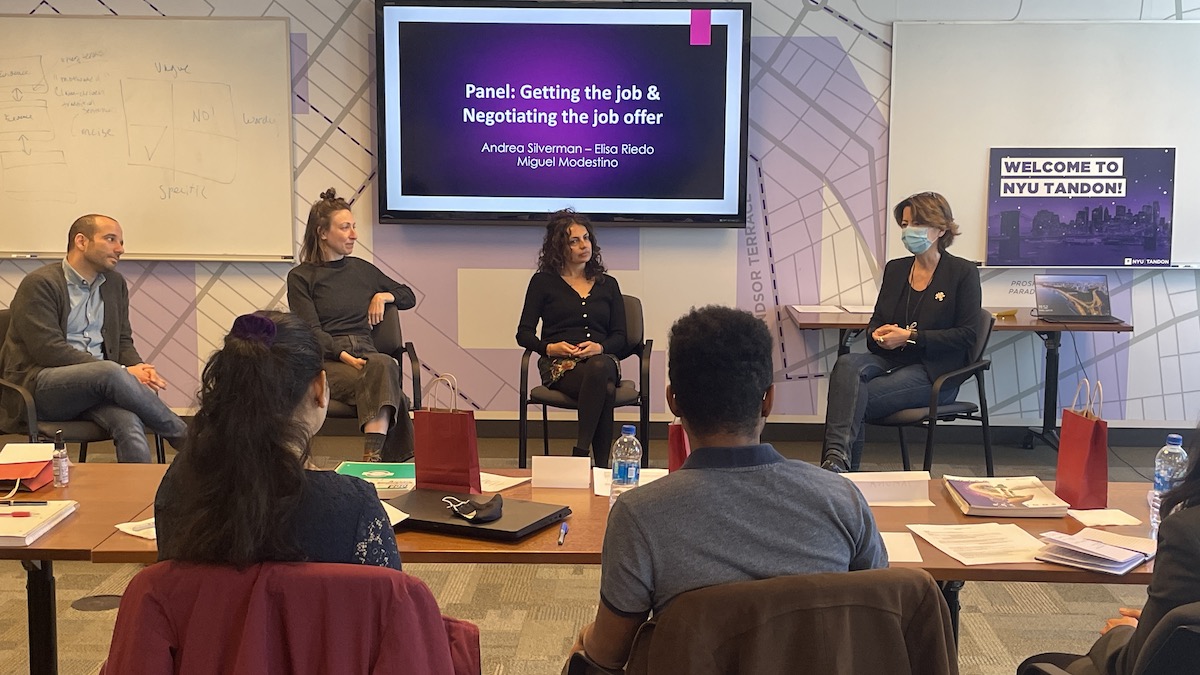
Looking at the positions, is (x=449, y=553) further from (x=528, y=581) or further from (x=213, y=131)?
(x=213, y=131)

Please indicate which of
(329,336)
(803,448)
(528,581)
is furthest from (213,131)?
(803,448)

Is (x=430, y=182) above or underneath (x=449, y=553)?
above

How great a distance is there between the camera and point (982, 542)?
2074mm

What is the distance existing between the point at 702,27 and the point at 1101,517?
11.8 feet

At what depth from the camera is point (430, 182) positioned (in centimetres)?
532

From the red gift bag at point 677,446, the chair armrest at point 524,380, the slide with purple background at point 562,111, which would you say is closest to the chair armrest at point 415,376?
the chair armrest at point 524,380

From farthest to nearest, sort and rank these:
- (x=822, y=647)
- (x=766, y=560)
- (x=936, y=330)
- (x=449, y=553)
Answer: (x=936, y=330), (x=449, y=553), (x=766, y=560), (x=822, y=647)

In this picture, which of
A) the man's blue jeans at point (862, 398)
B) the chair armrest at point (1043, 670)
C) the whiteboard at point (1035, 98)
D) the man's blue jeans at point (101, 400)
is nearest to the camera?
the chair armrest at point (1043, 670)

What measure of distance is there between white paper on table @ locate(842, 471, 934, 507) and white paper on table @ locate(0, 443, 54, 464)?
1.88 metres

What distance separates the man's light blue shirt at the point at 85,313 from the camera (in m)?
4.22

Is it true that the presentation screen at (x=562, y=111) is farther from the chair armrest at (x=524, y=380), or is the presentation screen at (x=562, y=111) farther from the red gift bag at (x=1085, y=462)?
the red gift bag at (x=1085, y=462)

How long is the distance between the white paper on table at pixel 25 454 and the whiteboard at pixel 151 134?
2.96 m

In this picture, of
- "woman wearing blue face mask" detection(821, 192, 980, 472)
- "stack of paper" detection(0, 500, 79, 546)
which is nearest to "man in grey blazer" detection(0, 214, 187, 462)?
"stack of paper" detection(0, 500, 79, 546)

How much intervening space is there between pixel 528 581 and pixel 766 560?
2.32m
